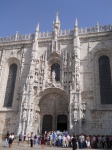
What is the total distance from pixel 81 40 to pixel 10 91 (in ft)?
37.1

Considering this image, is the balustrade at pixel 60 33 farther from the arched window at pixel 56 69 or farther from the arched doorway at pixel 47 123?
the arched doorway at pixel 47 123

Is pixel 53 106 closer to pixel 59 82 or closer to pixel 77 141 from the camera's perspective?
pixel 59 82

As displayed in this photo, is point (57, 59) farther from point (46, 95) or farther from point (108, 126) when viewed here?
point (108, 126)

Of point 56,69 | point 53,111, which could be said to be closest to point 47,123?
point 53,111

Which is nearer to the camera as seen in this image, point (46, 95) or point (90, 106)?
point (90, 106)

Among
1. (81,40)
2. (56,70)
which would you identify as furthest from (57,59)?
(81,40)

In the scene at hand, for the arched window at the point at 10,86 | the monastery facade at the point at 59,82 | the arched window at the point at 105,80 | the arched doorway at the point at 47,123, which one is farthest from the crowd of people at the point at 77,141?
the arched window at the point at 10,86

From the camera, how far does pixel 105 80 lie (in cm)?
2133

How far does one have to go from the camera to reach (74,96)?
20.0m

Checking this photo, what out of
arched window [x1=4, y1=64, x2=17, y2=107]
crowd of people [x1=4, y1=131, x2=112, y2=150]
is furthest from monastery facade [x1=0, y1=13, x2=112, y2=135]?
crowd of people [x1=4, y1=131, x2=112, y2=150]

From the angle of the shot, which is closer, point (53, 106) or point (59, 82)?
point (53, 106)

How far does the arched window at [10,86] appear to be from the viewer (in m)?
23.2

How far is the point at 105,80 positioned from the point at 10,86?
12.0 metres

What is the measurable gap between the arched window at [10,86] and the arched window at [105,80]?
36.5 feet
